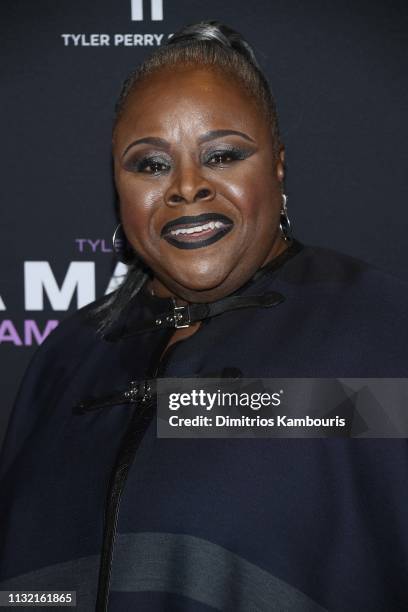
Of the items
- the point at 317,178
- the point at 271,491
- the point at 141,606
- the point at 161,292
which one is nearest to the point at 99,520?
the point at 141,606

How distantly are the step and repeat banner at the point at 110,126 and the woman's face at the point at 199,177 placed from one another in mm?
496

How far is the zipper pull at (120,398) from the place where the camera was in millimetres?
1208

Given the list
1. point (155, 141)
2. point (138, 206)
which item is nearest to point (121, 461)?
point (138, 206)

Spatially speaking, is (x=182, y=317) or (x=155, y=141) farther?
(x=182, y=317)

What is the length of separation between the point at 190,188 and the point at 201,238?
0.09m

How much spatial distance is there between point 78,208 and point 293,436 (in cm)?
91

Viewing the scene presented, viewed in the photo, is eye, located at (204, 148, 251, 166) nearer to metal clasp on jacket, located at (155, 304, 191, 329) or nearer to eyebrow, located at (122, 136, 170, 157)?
eyebrow, located at (122, 136, 170, 157)

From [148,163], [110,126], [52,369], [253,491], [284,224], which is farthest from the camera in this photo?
[110,126]

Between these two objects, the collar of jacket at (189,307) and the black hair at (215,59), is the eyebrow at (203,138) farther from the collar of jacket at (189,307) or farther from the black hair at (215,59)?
the collar of jacket at (189,307)

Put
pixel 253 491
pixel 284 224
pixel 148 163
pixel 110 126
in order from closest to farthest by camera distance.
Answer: pixel 253 491
pixel 148 163
pixel 284 224
pixel 110 126

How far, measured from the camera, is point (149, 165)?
1.20 metres

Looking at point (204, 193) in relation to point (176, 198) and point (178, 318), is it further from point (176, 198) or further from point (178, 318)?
point (178, 318)

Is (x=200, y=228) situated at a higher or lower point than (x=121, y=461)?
higher

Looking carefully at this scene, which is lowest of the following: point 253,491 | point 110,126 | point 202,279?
point 253,491
